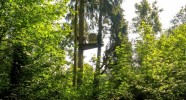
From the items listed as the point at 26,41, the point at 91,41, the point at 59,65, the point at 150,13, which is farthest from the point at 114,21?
the point at 150,13

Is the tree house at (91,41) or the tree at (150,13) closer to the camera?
the tree house at (91,41)

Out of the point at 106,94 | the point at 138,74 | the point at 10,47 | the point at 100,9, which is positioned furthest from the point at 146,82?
the point at 100,9

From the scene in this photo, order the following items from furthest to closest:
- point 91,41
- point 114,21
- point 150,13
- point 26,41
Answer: point 150,13 < point 114,21 < point 91,41 < point 26,41

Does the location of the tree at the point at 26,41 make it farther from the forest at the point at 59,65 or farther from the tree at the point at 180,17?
the tree at the point at 180,17

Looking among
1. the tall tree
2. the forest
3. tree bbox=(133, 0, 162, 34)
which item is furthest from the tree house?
tree bbox=(133, 0, 162, 34)

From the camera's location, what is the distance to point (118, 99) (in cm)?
1198

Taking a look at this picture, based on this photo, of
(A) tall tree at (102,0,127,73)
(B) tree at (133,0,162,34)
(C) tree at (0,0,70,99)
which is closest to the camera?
(C) tree at (0,0,70,99)

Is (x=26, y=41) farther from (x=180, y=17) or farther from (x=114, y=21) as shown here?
(x=180, y=17)

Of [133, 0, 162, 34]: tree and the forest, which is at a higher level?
[133, 0, 162, 34]: tree

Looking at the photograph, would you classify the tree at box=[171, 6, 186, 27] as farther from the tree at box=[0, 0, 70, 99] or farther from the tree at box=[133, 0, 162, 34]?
the tree at box=[0, 0, 70, 99]

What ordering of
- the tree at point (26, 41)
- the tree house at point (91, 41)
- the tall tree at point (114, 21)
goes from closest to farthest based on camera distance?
the tree at point (26, 41) < the tree house at point (91, 41) < the tall tree at point (114, 21)

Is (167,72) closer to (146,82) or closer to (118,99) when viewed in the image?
(146,82)

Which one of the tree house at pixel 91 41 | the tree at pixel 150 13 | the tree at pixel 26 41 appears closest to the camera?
the tree at pixel 26 41

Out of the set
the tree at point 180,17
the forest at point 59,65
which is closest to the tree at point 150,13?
the tree at point 180,17
